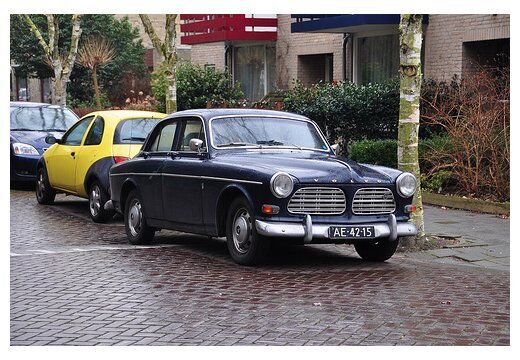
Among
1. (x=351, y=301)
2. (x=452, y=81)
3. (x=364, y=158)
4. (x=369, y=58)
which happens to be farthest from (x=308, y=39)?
(x=351, y=301)

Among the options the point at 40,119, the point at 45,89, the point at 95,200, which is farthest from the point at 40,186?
the point at 45,89

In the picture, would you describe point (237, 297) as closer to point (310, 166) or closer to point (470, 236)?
point (310, 166)

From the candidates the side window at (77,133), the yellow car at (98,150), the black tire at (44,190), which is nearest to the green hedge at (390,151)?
the yellow car at (98,150)

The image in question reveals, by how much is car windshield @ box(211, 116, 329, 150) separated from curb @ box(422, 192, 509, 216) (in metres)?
4.24

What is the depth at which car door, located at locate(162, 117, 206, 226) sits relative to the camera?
1069 cm

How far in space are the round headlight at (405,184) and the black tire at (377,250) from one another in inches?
22.3

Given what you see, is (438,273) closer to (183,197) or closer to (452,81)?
(183,197)

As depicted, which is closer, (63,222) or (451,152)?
(63,222)

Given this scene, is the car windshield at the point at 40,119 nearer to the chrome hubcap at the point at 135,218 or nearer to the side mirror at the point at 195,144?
the chrome hubcap at the point at 135,218

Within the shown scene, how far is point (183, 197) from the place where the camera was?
10.9 metres

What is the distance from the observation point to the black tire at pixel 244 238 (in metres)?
9.78

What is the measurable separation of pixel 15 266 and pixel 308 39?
19.5 m

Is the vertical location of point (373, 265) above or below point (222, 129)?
below

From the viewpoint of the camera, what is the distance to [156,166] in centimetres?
1151
